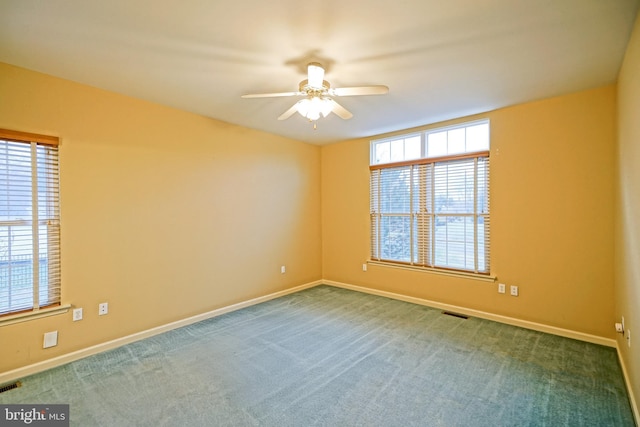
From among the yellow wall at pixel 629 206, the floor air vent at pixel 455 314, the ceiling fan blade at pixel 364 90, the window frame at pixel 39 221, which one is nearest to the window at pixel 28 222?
the window frame at pixel 39 221

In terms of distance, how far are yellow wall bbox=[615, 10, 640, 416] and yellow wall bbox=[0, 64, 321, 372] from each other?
393cm

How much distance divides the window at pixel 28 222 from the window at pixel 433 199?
402 cm

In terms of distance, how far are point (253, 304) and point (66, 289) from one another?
2187 mm

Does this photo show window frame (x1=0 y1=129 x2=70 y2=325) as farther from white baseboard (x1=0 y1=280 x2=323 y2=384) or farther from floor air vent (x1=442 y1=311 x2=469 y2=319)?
floor air vent (x1=442 y1=311 x2=469 y2=319)

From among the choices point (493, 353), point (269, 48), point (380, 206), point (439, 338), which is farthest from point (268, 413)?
point (380, 206)

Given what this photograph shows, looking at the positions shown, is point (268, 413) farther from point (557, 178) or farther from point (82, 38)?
point (557, 178)

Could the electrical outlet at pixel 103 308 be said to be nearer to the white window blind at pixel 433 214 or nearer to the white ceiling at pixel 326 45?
the white ceiling at pixel 326 45

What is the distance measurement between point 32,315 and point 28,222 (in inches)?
32.1

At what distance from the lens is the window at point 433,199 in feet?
12.2

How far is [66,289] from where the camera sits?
2.67m

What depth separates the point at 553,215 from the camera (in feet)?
10.4

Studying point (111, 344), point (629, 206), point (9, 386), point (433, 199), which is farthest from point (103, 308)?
Result: point (629, 206)

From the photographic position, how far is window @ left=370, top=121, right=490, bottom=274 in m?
3.73

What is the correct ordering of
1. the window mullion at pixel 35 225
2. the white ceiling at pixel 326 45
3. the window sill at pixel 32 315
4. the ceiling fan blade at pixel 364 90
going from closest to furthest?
the white ceiling at pixel 326 45 < the ceiling fan blade at pixel 364 90 < the window sill at pixel 32 315 < the window mullion at pixel 35 225
